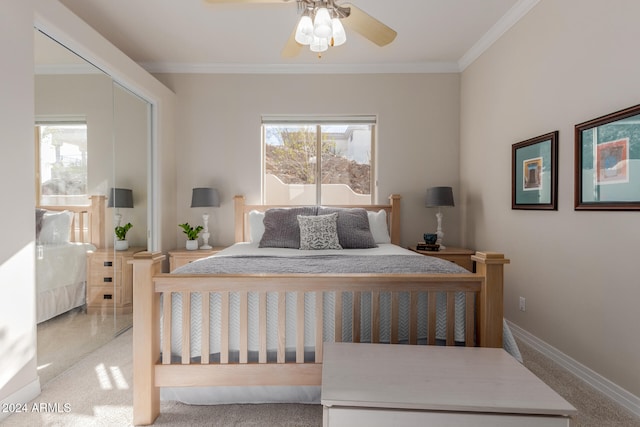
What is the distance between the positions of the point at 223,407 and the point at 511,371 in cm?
141

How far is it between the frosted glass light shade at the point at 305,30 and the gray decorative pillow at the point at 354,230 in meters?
1.73

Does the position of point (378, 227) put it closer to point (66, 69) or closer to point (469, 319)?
point (469, 319)

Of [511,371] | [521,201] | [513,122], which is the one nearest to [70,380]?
[511,371]

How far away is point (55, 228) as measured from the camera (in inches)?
85.0

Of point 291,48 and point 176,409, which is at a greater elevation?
point 291,48

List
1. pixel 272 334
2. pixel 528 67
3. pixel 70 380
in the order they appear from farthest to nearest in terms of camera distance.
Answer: pixel 528 67, pixel 70 380, pixel 272 334

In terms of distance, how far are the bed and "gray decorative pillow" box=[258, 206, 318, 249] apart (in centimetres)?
131

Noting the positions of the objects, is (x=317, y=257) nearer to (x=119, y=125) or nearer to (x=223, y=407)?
(x=223, y=407)

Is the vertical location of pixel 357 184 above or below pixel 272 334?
above

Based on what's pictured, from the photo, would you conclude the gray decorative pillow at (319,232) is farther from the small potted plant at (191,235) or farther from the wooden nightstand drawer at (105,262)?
the wooden nightstand drawer at (105,262)

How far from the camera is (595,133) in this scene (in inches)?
80.2

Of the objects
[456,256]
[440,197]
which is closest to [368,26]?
[440,197]

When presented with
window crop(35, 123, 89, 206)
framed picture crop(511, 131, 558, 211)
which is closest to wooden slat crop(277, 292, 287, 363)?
window crop(35, 123, 89, 206)

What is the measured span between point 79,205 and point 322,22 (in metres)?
1.99
